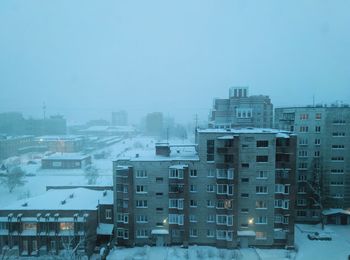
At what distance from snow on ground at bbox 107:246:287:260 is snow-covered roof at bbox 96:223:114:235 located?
1.91m

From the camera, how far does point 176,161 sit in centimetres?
2991

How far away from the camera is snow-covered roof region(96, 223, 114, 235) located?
3008 centimetres

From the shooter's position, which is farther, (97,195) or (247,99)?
(247,99)

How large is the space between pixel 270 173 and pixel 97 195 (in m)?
18.3

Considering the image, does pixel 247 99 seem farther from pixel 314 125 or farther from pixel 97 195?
pixel 97 195

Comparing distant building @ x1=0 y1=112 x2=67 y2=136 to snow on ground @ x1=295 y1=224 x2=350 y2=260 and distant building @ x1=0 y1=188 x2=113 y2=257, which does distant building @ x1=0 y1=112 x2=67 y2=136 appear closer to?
distant building @ x1=0 y1=188 x2=113 y2=257

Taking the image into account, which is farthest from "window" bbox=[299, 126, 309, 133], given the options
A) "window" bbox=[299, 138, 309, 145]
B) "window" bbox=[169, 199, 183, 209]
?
"window" bbox=[169, 199, 183, 209]

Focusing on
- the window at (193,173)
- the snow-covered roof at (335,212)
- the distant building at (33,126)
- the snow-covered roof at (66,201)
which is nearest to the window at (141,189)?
the snow-covered roof at (66,201)

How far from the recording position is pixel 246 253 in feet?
92.5

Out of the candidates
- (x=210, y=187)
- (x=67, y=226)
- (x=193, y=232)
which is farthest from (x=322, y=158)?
(x=67, y=226)

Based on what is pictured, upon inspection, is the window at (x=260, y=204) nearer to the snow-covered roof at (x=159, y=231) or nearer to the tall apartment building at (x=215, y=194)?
the tall apartment building at (x=215, y=194)

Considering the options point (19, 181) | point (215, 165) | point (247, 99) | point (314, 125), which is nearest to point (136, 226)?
point (215, 165)

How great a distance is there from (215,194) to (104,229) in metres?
11.3

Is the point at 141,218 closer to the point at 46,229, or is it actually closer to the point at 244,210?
the point at 46,229
